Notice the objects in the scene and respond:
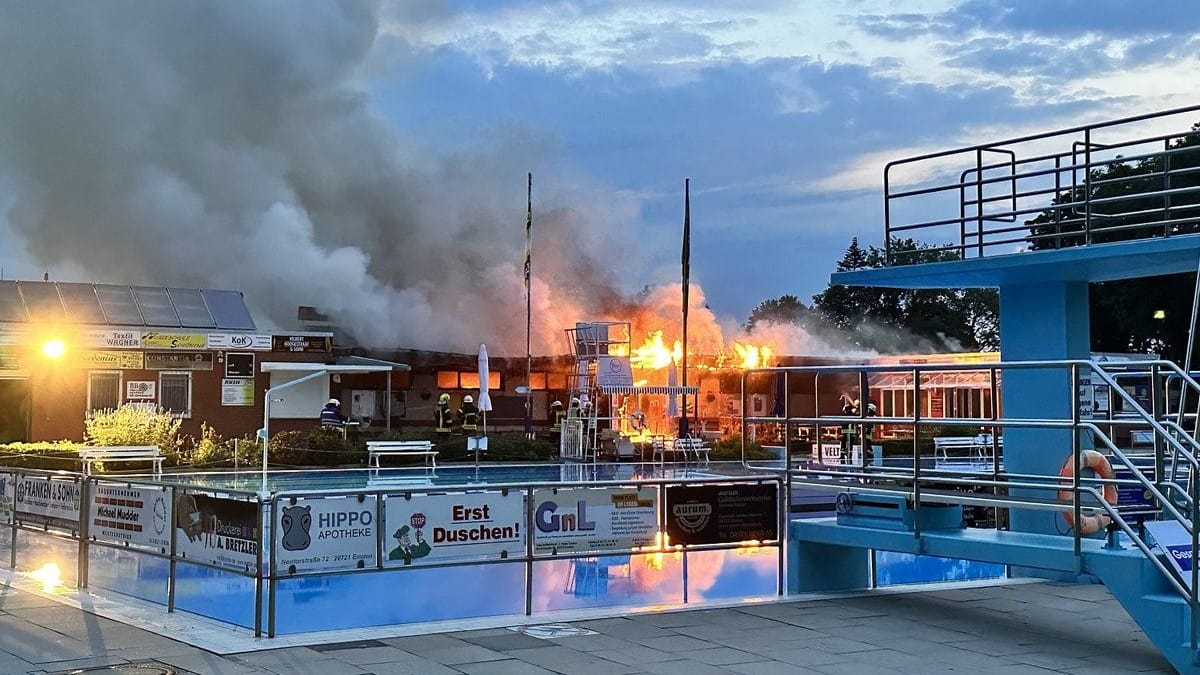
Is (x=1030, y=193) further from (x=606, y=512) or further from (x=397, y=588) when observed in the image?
(x=397, y=588)

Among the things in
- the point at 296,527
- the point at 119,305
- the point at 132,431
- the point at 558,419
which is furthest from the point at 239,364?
the point at 296,527

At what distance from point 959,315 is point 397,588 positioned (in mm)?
74201

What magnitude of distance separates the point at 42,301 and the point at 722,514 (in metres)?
30.9

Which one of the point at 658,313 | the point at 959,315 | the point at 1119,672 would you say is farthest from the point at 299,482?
the point at 959,315

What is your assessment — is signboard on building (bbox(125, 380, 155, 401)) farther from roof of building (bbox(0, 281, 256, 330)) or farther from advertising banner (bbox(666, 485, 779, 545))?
advertising banner (bbox(666, 485, 779, 545))

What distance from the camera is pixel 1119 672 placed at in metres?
8.98

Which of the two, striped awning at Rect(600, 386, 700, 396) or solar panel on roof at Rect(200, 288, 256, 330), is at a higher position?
solar panel on roof at Rect(200, 288, 256, 330)

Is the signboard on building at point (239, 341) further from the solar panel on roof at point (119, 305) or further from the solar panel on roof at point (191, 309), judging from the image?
the solar panel on roof at point (119, 305)

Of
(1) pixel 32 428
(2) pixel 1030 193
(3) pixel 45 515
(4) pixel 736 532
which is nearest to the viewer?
(4) pixel 736 532

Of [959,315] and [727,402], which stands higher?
[959,315]

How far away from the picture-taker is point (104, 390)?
35.9m

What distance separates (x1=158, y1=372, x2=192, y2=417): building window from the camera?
36594mm

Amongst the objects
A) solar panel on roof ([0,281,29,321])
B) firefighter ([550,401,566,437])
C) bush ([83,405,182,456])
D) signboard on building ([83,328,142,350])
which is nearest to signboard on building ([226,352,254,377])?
signboard on building ([83,328,142,350])

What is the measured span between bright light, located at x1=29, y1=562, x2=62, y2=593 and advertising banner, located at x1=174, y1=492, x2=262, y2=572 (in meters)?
2.31
